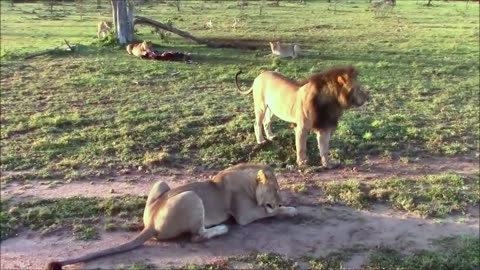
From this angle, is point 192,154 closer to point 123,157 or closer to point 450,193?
point 123,157

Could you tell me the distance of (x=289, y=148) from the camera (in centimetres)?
745

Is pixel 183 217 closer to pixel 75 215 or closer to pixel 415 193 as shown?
pixel 75 215

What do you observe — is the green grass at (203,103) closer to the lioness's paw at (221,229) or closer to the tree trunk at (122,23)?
the tree trunk at (122,23)

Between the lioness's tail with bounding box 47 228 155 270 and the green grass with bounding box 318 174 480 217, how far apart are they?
6.26ft

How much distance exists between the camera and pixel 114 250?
4.65m

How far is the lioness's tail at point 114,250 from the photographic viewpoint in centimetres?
436

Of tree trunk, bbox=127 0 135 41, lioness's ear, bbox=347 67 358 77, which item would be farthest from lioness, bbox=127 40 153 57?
lioness's ear, bbox=347 67 358 77

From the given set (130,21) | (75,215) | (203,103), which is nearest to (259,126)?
(203,103)

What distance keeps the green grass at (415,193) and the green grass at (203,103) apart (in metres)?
0.98

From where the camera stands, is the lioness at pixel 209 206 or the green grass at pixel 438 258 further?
the lioness at pixel 209 206

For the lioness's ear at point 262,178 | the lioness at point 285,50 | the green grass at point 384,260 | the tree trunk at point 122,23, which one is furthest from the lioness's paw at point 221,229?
the tree trunk at point 122,23

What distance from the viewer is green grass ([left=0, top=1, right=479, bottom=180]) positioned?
7328 millimetres

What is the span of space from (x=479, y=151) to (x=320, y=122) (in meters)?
2.23

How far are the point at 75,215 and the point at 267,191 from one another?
1835 millimetres
